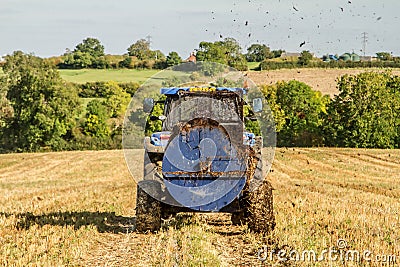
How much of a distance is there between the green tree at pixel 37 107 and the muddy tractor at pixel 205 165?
157 ft

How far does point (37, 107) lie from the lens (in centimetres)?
5791

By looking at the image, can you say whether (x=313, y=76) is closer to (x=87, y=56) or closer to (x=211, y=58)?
(x=87, y=56)

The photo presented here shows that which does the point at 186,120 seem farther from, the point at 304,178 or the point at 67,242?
the point at 304,178

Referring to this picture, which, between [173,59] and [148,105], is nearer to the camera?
[148,105]

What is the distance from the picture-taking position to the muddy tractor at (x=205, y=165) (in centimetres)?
910

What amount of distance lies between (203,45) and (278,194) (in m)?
5.48

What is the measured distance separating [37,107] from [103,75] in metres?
14.9

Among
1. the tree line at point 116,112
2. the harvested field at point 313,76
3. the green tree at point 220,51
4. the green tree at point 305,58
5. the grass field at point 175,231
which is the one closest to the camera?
the grass field at point 175,231

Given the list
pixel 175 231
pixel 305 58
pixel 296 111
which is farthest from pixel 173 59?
pixel 175 231

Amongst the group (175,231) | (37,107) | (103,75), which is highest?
(103,75)

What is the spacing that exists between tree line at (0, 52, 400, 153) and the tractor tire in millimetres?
41931

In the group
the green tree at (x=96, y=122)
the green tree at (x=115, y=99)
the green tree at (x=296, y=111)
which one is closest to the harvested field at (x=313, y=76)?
the green tree at (x=296, y=111)

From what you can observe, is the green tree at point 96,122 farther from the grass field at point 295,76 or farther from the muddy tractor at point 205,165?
the muddy tractor at point 205,165

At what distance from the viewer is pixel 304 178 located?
25.2m
